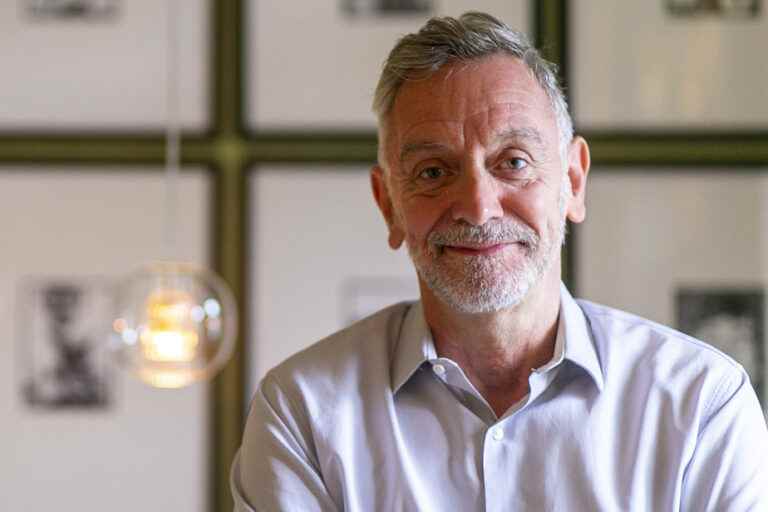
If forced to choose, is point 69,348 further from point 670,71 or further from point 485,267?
point 485,267

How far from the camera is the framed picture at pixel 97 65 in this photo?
3461 mm

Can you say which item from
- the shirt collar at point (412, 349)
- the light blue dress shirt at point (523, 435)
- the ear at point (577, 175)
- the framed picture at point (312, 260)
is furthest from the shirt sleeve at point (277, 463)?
the framed picture at point (312, 260)

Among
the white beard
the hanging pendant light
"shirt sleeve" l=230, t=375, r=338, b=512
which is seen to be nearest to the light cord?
the hanging pendant light

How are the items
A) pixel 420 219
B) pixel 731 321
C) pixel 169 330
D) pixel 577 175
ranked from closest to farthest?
pixel 420 219
pixel 577 175
pixel 169 330
pixel 731 321

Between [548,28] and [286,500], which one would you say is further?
[548,28]

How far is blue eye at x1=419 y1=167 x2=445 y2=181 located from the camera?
1.60 meters

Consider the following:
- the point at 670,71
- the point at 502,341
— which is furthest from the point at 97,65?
the point at 502,341

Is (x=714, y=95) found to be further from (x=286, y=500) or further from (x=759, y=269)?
(x=286, y=500)

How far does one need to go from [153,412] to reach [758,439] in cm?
220

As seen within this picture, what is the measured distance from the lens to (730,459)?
1504 mm

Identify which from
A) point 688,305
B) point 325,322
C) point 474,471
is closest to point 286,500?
point 474,471

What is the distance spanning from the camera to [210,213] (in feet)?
11.4

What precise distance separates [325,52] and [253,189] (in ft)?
1.36

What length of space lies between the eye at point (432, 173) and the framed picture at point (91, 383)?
6.32 ft
